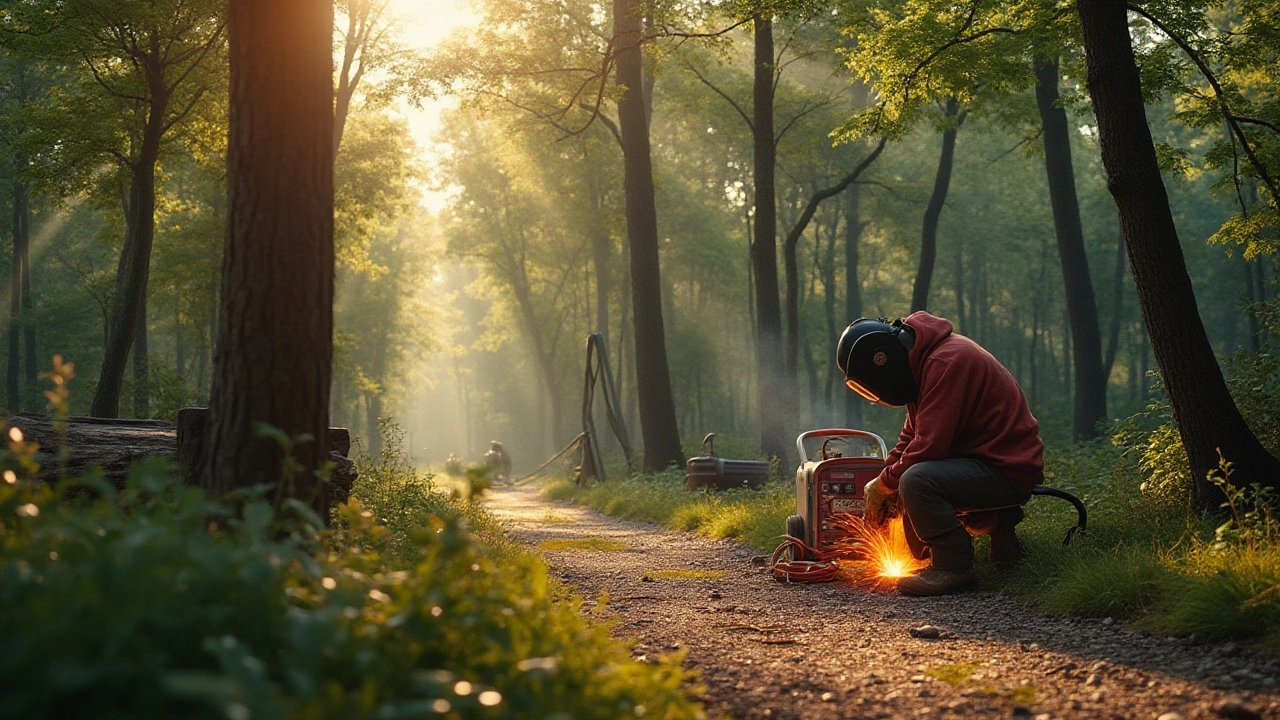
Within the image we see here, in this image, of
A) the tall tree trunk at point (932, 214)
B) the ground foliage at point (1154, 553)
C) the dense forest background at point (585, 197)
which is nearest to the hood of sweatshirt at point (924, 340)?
the ground foliage at point (1154, 553)

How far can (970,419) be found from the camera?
6715 mm

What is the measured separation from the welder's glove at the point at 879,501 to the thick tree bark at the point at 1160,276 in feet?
6.09

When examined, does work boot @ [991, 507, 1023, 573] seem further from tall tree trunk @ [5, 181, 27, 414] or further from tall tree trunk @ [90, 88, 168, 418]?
tall tree trunk @ [5, 181, 27, 414]

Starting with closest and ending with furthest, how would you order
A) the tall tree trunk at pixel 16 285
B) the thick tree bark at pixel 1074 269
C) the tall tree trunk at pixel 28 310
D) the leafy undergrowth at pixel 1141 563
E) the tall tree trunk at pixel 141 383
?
1. the leafy undergrowth at pixel 1141 563
2. the thick tree bark at pixel 1074 269
3. the tall tree trunk at pixel 141 383
4. the tall tree trunk at pixel 28 310
5. the tall tree trunk at pixel 16 285

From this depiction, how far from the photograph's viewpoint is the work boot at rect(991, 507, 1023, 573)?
686 cm

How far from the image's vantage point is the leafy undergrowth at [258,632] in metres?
1.99

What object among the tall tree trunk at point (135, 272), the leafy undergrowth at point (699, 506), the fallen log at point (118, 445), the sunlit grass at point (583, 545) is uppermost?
the tall tree trunk at point (135, 272)

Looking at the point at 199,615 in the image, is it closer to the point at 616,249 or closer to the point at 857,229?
the point at 857,229

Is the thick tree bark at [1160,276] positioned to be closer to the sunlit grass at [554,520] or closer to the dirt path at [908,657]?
the dirt path at [908,657]

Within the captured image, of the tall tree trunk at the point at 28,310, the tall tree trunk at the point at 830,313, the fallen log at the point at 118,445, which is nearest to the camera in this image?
the fallen log at the point at 118,445

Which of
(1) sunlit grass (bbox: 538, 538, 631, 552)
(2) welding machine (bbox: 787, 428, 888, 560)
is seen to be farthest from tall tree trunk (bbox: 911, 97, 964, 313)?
(2) welding machine (bbox: 787, 428, 888, 560)

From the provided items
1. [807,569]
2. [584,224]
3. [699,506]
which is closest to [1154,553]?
[807,569]

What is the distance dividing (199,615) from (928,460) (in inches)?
199

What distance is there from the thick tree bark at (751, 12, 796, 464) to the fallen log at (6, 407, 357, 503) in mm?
9790
